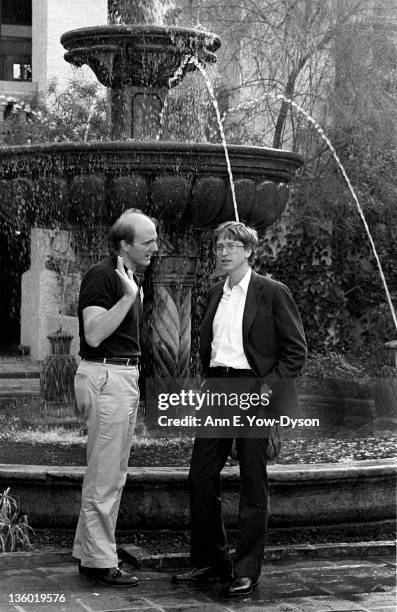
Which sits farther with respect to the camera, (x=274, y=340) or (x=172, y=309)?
(x=172, y=309)

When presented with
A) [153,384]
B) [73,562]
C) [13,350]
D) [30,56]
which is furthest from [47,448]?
[30,56]

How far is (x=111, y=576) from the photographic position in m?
5.27

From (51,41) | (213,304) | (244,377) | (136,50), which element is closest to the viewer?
(244,377)

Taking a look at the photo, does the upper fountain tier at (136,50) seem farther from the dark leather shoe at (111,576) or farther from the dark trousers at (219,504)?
the dark leather shoe at (111,576)

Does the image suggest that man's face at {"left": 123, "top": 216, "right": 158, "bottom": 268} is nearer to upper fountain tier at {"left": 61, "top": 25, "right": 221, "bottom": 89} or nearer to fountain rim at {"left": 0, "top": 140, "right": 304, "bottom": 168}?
fountain rim at {"left": 0, "top": 140, "right": 304, "bottom": 168}

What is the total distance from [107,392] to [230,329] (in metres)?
0.59

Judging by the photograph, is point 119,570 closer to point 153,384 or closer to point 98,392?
point 98,392

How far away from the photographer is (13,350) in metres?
18.6

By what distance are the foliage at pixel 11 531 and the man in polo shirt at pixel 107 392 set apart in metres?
0.53

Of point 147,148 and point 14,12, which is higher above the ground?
point 14,12

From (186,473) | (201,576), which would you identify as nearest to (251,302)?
(186,473)

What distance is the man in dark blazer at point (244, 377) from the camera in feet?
17.3

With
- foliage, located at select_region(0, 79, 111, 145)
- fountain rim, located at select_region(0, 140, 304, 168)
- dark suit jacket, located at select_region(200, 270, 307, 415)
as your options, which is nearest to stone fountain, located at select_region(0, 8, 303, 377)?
fountain rim, located at select_region(0, 140, 304, 168)

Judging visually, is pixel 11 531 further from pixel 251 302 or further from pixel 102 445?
pixel 251 302
